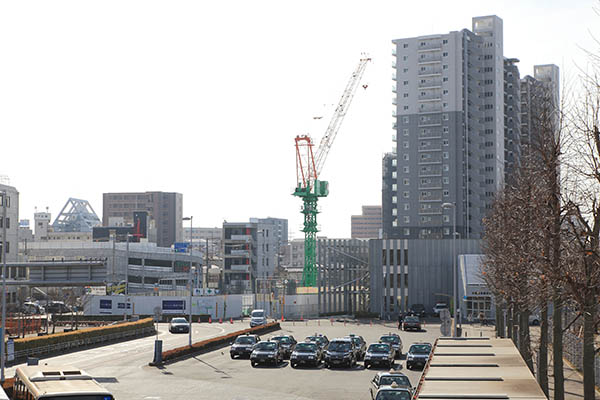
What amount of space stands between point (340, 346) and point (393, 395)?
2001 centimetres

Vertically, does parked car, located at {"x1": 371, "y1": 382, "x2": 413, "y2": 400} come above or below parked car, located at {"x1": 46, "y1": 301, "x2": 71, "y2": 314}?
above

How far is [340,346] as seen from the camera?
4684cm

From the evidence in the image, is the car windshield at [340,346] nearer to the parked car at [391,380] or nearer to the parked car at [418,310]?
the parked car at [391,380]

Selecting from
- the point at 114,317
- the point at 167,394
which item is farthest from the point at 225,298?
the point at 167,394

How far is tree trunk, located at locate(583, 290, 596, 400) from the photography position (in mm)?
19938

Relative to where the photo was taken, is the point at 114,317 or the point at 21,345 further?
the point at 114,317

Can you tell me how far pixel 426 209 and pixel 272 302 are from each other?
62001mm

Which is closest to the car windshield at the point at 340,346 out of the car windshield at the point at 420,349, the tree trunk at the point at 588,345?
the car windshield at the point at 420,349

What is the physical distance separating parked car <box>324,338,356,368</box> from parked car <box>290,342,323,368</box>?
67 centimetres

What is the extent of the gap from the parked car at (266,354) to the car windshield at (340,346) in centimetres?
329

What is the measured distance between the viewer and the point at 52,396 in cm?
2138

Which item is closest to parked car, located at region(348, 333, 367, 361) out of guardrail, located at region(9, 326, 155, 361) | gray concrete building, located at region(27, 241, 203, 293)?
guardrail, located at region(9, 326, 155, 361)

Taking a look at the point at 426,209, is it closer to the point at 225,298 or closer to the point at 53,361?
the point at 225,298

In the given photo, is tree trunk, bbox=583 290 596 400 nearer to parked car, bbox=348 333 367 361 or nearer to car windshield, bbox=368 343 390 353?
car windshield, bbox=368 343 390 353
